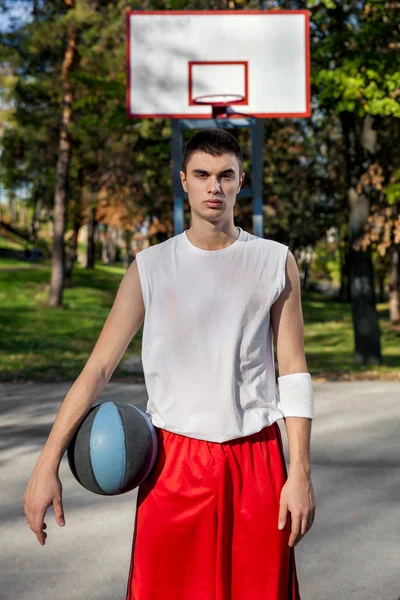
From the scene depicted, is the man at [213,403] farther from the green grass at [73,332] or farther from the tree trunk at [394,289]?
the tree trunk at [394,289]

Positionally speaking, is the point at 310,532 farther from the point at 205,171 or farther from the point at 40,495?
the point at 205,171

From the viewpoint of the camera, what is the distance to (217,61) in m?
13.5

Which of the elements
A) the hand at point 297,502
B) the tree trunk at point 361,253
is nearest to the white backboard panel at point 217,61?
the tree trunk at point 361,253

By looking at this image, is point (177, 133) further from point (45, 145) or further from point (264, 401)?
point (45, 145)

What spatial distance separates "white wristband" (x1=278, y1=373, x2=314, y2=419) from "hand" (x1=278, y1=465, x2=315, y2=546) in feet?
0.57

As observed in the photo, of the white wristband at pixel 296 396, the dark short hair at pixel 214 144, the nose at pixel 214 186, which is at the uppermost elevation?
the dark short hair at pixel 214 144

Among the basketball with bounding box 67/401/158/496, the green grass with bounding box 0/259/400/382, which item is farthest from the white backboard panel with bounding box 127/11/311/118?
the basketball with bounding box 67/401/158/496

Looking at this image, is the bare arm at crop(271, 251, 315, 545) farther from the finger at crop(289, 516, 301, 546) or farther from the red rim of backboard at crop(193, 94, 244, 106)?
the red rim of backboard at crop(193, 94, 244, 106)

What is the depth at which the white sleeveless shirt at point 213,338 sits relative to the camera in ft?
8.14

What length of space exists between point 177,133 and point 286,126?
30.3 feet

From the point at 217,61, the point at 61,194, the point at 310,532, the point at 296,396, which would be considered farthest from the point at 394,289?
the point at 296,396

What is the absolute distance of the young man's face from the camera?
100 inches

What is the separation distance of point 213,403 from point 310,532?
3633mm

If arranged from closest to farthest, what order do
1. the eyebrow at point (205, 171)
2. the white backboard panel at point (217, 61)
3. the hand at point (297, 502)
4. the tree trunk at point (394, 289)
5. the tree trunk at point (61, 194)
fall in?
1. the hand at point (297, 502)
2. the eyebrow at point (205, 171)
3. the white backboard panel at point (217, 61)
4. the tree trunk at point (61, 194)
5. the tree trunk at point (394, 289)
